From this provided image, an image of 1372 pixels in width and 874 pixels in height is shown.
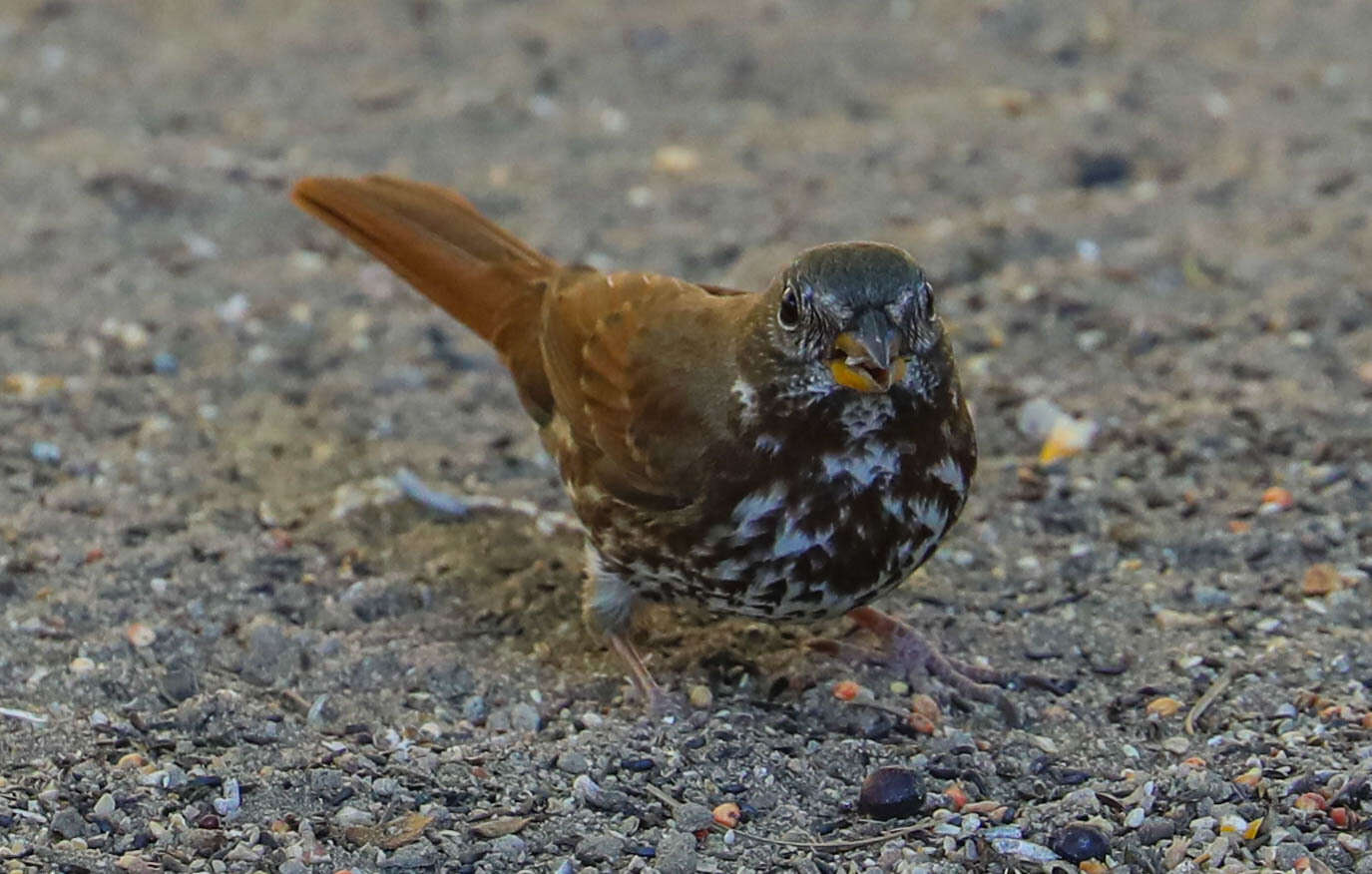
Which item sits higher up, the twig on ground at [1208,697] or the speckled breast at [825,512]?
the speckled breast at [825,512]

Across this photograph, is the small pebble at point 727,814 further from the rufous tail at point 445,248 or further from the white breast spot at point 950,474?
the rufous tail at point 445,248

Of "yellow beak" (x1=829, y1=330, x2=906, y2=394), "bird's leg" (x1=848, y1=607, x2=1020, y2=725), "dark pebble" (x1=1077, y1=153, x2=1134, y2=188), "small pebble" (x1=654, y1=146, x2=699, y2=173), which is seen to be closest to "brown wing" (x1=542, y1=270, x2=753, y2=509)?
"yellow beak" (x1=829, y1=330, x2=906, y2=394)

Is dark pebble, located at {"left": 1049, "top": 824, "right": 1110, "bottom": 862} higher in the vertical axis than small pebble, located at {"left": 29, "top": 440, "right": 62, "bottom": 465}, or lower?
lower

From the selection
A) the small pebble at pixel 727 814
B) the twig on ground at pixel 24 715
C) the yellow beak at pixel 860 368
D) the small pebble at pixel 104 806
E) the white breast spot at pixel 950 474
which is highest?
the yellow beak at pixel 860 368

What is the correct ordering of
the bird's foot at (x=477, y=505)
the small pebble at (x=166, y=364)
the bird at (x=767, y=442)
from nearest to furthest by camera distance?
the bird at (x=767, y=442) → the bird's foot at (x=477, y=505) → the small pebble at (x=166, y=364)

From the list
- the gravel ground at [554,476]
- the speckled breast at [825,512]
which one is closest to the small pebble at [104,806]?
the gravel ground at [554,476]

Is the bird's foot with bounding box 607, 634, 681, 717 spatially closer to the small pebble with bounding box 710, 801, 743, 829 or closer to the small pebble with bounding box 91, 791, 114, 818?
the small pebble with bounding box 710, 801, 743, 829

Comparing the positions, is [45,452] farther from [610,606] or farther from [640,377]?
[640,377]

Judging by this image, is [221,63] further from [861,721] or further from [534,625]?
[861,721]
